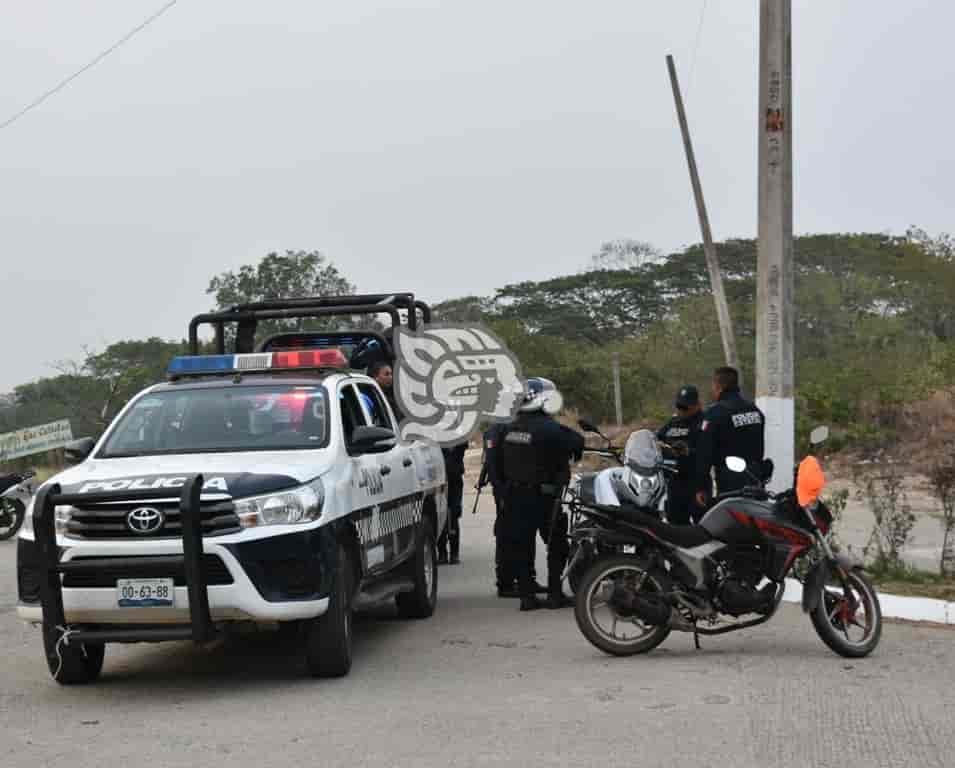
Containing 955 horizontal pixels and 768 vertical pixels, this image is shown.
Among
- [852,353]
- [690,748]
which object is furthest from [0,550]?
[852,353]

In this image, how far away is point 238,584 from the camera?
746cm

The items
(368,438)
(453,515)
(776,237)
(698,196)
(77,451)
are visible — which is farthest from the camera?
(698,196)

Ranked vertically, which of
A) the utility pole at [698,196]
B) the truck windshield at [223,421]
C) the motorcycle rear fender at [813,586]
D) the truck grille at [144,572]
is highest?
the utility pole at [698,196]

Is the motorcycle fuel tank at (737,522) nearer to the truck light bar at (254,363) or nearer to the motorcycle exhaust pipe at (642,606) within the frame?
the motorcycle exhaust pipe at (642,606)

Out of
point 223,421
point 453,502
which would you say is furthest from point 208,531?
point 453,502

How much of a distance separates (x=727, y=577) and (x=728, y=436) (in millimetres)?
2641

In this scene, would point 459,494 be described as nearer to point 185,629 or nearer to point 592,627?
point 592,627

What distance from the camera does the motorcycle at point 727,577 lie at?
26.9 ft

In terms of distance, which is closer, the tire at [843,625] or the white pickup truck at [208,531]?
the white pickup truck at [208,531]

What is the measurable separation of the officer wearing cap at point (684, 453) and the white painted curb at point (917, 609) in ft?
6.07

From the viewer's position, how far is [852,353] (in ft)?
113

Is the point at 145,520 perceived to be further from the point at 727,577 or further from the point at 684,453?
the point at 684,453

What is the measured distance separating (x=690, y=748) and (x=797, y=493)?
2.55m

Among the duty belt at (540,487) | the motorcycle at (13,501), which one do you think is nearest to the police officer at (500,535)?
the duty belt at (540,487)
